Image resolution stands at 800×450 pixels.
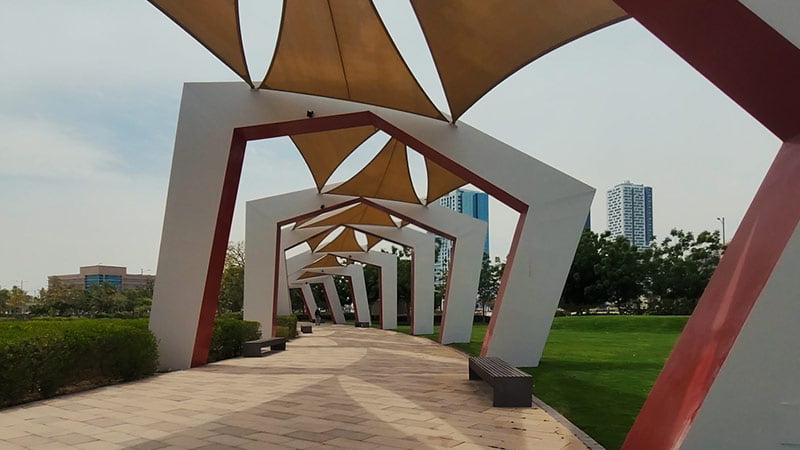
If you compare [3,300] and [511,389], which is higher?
[3,300]

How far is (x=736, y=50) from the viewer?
Answer: 3.98m

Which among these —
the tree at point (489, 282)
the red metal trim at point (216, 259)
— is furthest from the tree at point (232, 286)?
the red metal trim at point (216, 259)

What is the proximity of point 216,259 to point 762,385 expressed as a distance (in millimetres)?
10361

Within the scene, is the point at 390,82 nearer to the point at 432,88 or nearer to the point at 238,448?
the point at 432,88

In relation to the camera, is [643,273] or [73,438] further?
[643,273]

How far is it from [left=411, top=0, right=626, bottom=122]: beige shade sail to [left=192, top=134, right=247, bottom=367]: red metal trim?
15.8 feet

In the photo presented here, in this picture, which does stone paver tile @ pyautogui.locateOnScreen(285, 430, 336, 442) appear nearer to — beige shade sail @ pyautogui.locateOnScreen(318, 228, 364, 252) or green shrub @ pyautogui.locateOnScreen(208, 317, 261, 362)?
green shrub @ pyautogui.locateOnScreen(208, 317, 261, 362)

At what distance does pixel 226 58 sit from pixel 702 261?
3574 centimetres

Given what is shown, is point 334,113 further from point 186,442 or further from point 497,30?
point 186,442

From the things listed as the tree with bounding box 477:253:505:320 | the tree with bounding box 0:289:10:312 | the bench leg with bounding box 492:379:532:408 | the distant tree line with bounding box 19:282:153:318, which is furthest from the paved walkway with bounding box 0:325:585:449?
the tree with bounding box 0:289:10:312

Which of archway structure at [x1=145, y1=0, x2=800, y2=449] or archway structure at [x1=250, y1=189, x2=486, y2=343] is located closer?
archway structure at [x1=145, y1=0, x2=800, y2=449]

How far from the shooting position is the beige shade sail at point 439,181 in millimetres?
18906

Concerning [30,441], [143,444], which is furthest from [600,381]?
[30,441]

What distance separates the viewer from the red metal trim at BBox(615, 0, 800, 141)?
12.2ft
